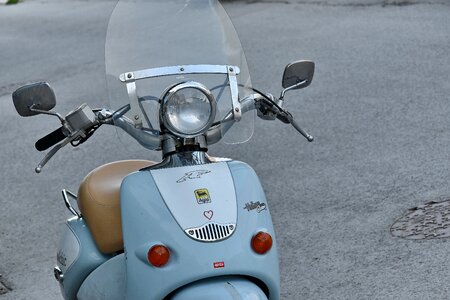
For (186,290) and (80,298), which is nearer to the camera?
(186,290)

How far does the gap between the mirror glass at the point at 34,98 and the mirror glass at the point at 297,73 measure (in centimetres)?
92

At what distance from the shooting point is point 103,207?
4.38m

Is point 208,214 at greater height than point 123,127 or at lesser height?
lesser

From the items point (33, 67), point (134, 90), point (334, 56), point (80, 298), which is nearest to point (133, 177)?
point (134, 90)

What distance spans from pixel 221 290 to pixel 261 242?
0.89ft

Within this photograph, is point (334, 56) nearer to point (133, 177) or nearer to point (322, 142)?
point (322, 142)

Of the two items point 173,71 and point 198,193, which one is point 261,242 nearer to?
point 198,193

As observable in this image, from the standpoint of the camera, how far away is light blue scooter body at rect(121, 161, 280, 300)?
3668mm

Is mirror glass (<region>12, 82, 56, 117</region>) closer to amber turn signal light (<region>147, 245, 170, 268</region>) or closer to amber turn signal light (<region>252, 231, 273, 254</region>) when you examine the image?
amber turn signal light (<region>147, 245, 170, 268</region>)

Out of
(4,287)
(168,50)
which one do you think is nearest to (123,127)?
(168,50)

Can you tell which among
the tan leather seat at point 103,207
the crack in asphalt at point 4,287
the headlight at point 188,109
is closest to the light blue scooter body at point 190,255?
the headlight at point 188,109

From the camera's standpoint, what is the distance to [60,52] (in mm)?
13586

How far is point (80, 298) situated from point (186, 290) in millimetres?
866

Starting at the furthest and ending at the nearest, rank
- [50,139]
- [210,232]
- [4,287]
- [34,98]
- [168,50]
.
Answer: [4,287] → [168,50] → [50,139] → [34,98] → [210,232]
